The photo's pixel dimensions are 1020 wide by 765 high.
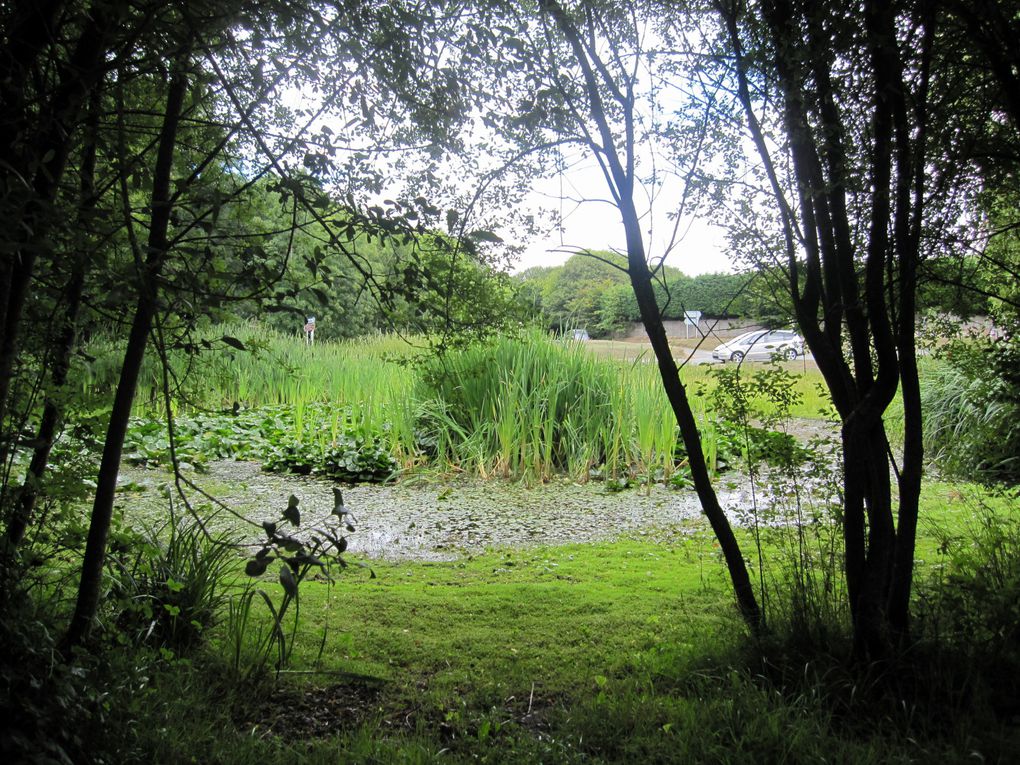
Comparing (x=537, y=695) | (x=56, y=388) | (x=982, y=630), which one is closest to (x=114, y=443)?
(x=56, y=388)

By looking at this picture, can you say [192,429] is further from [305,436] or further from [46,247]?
[46,247]

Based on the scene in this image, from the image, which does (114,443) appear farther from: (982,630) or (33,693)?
(982,630)

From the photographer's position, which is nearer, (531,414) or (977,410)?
(977,410)

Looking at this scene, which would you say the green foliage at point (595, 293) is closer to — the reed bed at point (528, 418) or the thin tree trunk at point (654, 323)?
the reed bed at point (528, 418)

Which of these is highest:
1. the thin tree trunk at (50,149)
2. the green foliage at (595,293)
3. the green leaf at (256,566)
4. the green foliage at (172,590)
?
the green foliage at (595,293)

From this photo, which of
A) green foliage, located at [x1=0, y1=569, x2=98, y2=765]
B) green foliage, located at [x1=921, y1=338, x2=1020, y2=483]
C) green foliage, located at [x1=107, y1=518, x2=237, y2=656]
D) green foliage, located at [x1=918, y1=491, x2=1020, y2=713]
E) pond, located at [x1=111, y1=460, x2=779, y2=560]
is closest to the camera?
green foliage, located at [x1=0, y1=569, x2=98, y2=765]

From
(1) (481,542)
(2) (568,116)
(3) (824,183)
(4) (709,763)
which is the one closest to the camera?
(4) (709,763)

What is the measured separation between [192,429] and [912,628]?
6258mm

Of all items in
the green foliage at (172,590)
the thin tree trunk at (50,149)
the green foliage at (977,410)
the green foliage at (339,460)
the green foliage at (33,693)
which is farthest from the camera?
the green foliage at (339,460)

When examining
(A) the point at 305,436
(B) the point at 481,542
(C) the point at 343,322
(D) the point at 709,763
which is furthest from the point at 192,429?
(C) the point at 343,322

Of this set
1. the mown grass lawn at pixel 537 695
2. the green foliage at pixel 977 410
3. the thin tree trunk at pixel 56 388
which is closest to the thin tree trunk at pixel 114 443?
the thin tree trunk at pixel 56 388

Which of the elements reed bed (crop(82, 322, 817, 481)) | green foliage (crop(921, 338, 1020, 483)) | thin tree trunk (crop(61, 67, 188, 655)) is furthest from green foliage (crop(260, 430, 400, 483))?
green foliage (crop(921, 338, 1020, 483))

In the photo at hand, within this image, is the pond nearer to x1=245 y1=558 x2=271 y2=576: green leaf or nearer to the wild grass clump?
the wild grass clump

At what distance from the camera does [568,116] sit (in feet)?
7.76
